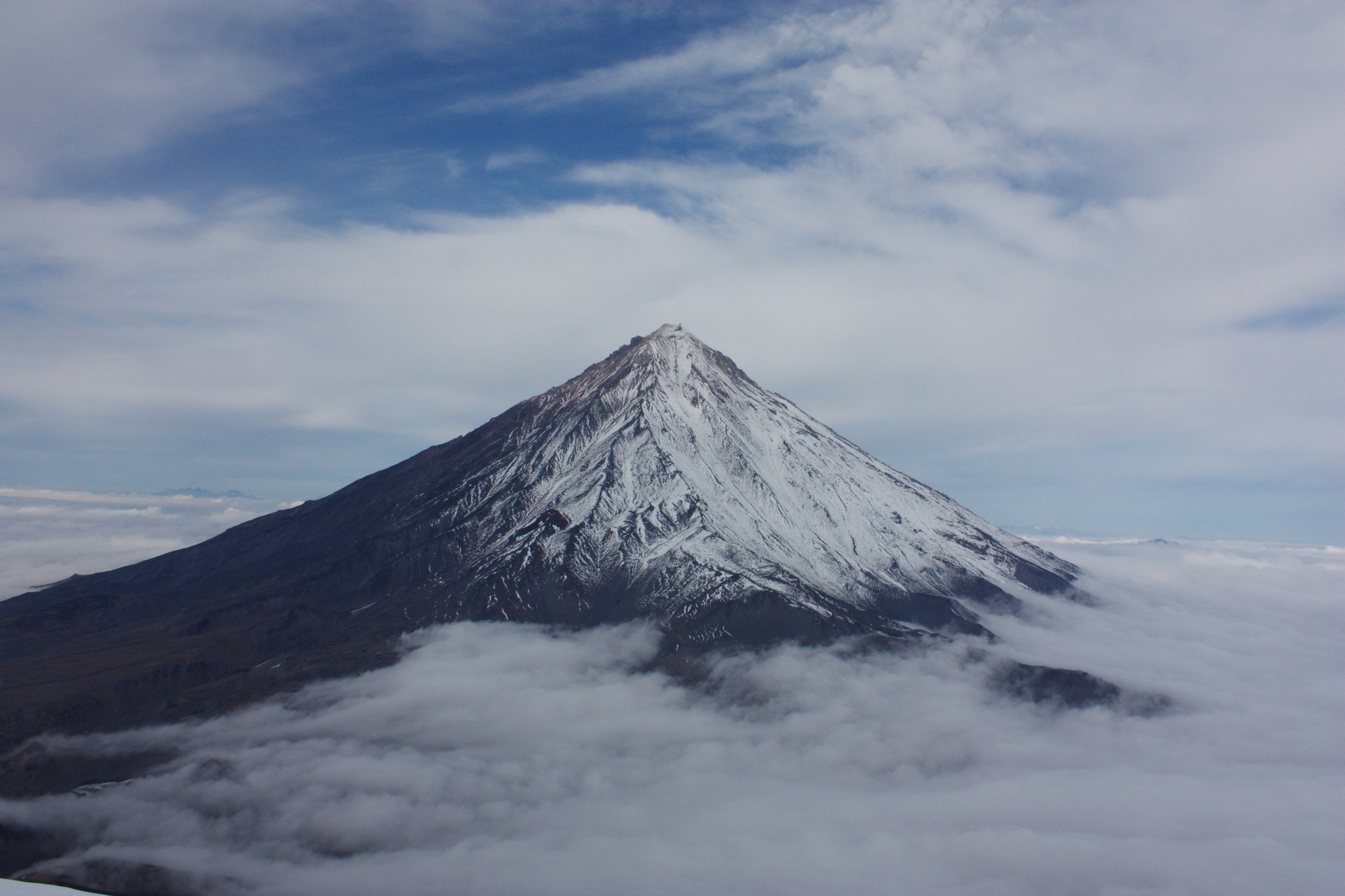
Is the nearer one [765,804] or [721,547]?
[765,804]

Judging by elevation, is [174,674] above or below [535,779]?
above

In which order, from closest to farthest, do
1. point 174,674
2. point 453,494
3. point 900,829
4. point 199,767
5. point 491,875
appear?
point 491,875, point 199,767, point 900,829, point 174,674, point 453,494

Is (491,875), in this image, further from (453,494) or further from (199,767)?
(453,494)

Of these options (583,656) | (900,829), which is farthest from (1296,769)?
(583,656)

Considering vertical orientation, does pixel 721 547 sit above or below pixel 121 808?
above

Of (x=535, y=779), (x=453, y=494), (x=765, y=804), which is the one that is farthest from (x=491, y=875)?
(x=453, y=494)

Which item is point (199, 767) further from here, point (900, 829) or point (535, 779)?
point (900, 829)

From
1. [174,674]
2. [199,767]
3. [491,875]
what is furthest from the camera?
→ [174,674]

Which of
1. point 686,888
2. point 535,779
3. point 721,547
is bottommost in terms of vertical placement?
point 686,888

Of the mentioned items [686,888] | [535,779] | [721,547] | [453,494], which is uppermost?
[453,494]
